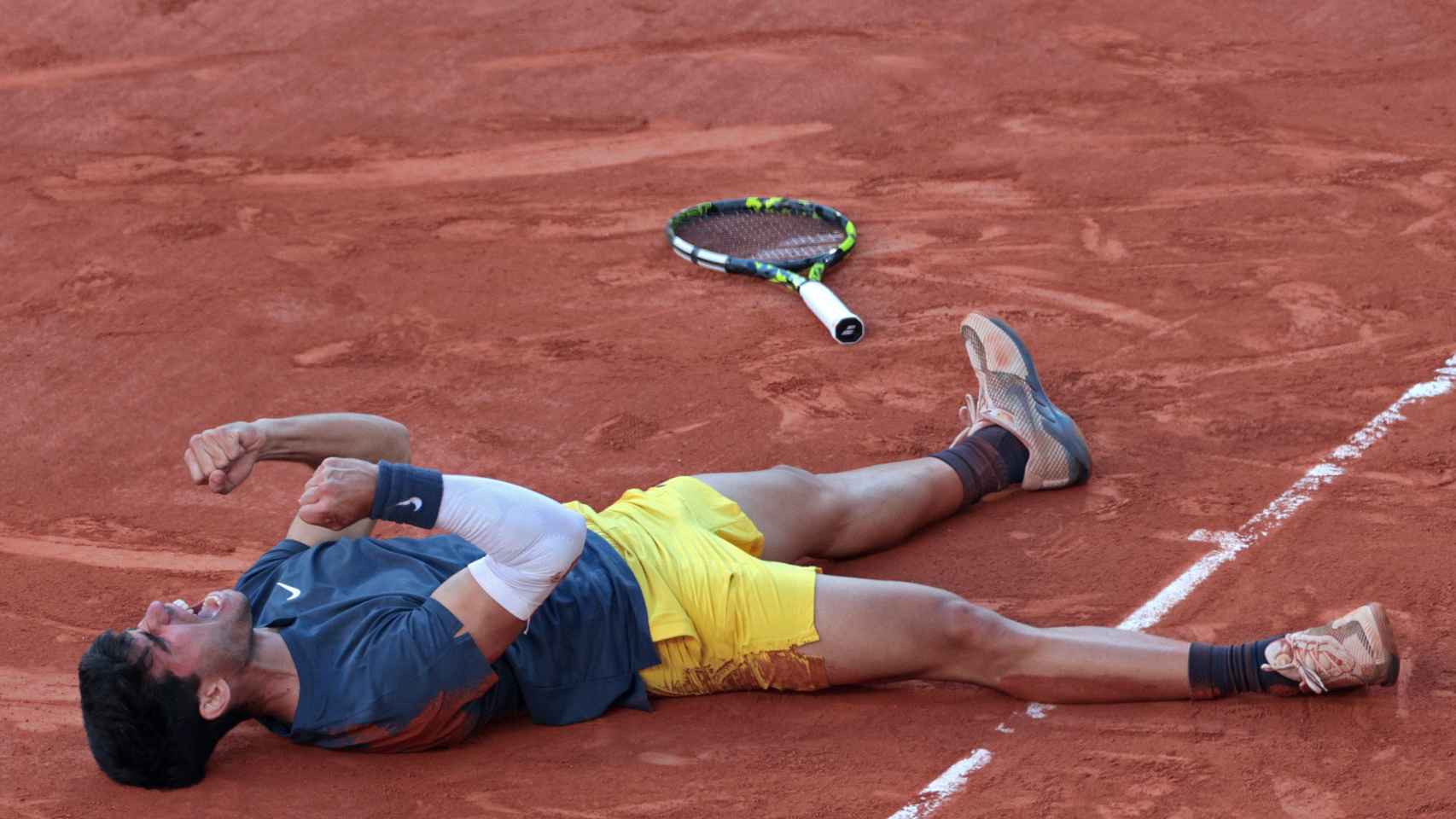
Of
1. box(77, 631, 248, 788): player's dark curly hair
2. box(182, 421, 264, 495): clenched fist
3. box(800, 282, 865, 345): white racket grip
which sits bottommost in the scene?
box(77, 631, 248, 788): player's dark curly hair

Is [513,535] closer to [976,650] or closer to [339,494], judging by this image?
[339,494]

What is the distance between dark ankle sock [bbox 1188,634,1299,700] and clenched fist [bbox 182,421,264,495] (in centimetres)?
250

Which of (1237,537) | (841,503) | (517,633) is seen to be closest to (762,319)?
(841,503)

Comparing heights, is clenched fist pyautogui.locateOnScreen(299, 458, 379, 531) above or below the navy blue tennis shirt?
above

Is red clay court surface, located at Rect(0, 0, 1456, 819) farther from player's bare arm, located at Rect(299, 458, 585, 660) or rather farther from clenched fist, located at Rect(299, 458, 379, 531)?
clenched fist, located at Rect(299, 458, 379, 531)

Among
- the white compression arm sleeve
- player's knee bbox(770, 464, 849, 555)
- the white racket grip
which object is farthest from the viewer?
the white racket grip

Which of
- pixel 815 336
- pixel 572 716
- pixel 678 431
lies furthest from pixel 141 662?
pixel 815 336

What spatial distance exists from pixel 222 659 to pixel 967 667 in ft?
6.29

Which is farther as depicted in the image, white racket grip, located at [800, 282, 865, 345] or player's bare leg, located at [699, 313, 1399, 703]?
white racket grip, located at [800, 282, 865, 345]

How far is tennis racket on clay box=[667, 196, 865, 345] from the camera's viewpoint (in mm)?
6848

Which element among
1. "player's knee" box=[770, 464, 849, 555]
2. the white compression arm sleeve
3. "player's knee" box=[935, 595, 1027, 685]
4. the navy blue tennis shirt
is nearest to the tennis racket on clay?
"player's knee" box=[770, 464, 849, 555]

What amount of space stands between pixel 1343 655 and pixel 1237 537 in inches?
39.4

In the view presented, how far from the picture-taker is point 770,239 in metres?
7.29

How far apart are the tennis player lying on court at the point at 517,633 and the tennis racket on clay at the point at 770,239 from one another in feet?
7.60
